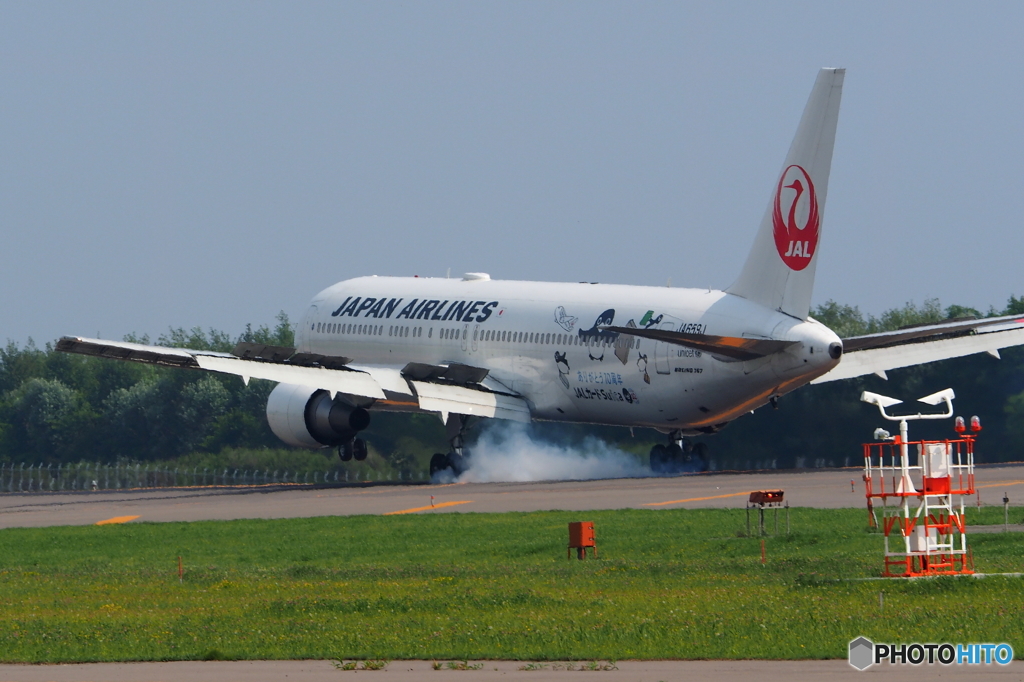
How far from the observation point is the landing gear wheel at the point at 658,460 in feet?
182

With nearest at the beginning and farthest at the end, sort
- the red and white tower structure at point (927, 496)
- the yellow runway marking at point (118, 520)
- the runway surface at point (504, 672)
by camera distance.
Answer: the runway surface at point (504, 672) < the red and white tower structure at point (927, 496) < the yellow runway marking at point (118, 520)

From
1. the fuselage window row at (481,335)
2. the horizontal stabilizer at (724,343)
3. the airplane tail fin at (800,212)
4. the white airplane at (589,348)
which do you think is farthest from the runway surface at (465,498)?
the airplane tail fin at (800,212)

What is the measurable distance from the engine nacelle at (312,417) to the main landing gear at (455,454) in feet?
8.70

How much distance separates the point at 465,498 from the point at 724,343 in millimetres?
8168

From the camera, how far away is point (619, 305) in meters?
52.8

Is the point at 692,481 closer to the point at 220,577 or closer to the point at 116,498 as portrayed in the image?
the point at 116,498

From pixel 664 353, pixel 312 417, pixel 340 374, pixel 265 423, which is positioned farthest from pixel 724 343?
pixel 265 423

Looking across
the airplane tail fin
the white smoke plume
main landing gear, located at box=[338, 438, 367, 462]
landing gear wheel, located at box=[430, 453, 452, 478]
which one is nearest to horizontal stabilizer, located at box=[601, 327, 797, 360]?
the airplane tail fin

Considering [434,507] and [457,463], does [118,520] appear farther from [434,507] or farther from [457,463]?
[457,463]

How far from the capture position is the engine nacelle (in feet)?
187

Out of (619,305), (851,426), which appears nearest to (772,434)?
(851,426)

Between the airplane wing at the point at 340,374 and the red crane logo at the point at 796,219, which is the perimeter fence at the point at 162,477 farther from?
the red crane logo at the point at 796,219

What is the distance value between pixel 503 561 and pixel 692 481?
18.7 meters

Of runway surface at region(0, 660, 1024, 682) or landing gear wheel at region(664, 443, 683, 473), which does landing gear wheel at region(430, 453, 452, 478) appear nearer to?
landing gear wheel at region(664, 443, 683, 473)
